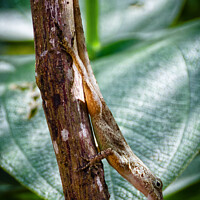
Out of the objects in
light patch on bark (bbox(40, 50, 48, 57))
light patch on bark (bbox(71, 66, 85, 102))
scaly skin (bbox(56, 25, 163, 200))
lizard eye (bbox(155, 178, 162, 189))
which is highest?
light patch on bark (bbox(40, 50, 48, 57))

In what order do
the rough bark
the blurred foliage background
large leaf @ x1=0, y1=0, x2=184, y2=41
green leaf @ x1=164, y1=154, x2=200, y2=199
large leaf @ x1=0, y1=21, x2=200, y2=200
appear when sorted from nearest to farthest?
the rough bark, large leaf @ x1=0, y1=21, x2=200, y2=200, green leaf @ x1=164, y1=154, x2=200, y2=199, the blurred foliage background, large leaf @ x1=0, y1=0, x2=184, y2=41

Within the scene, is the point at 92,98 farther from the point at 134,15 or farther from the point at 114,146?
the point at 134,15

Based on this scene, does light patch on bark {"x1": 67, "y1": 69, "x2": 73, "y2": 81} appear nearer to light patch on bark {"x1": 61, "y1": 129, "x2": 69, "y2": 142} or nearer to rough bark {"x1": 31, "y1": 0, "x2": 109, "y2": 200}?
rough bark {"x1": 31, "y1": 0, "x2": 109, "y2": 200}

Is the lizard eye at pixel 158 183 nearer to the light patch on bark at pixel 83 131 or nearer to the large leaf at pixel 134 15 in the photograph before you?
the light patch on bark at pixel 83 131

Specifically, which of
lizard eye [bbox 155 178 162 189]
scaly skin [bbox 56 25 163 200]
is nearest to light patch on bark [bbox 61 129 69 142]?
scaly skin [bbox 56 25 163 200]

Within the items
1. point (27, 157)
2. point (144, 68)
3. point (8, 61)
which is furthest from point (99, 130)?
point (8, 61)

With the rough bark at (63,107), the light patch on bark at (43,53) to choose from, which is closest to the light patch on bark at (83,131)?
the rough bark at (63,107)

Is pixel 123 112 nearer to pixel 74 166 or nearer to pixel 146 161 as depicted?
pixel 146 161
